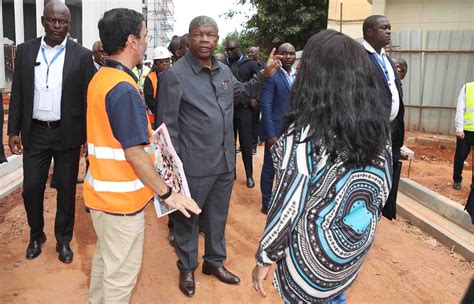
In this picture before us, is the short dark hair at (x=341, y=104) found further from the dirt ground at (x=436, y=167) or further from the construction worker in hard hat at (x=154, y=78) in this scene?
the dirt ground at (x=436, y=167)

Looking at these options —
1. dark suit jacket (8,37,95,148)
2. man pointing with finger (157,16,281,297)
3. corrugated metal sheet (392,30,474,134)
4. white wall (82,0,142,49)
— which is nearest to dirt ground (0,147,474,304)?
man pointing with finger (157,16,281,297)

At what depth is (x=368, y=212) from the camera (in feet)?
6.56

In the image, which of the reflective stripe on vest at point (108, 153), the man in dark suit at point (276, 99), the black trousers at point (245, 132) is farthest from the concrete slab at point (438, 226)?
the reflective stripe on vest at point (108, 153)

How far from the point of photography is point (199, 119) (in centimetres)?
347

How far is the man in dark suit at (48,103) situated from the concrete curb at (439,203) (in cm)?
420

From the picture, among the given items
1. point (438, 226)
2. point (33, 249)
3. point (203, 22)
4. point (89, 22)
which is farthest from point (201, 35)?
point (89, 22)

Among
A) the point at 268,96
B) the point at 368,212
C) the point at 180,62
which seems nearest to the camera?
the point at 368,212

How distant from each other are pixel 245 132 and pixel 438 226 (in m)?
2.94

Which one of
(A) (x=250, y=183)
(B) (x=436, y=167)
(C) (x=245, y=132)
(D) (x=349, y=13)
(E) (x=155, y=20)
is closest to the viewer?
(C) (x=245, y=132)

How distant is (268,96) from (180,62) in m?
1.91

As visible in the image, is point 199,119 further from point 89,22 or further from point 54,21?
point 89,22

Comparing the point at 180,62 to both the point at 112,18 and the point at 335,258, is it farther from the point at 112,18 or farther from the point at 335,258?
the point at 335,258

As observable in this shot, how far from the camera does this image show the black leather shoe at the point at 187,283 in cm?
366

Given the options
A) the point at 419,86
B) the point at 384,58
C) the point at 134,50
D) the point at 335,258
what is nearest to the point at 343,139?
the point at 335,258
